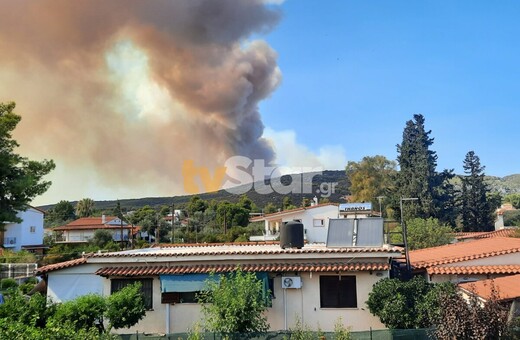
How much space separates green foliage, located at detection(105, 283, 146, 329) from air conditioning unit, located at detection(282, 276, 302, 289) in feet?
14.5

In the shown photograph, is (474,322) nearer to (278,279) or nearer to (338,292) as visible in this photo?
(338,292)

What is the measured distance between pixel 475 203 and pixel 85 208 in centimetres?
8564

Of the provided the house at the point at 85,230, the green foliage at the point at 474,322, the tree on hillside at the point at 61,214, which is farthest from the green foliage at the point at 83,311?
the tree on hillside at the point at 61,214

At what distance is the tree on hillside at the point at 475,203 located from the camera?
2095 inches

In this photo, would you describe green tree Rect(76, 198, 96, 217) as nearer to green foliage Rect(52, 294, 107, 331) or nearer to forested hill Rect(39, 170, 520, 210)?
forested hill Rect(39, 170, 520, 210)

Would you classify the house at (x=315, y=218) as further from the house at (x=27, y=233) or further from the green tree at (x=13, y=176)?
the house at (x=27, y=233)

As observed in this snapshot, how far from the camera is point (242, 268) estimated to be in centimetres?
1430

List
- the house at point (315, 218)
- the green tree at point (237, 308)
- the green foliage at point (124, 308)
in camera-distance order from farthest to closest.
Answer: the house at point (315, 218)
the green foliage at point (124, 308)
the green tree at point (237, 308)

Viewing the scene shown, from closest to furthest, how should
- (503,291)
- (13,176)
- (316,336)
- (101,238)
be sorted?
1. (316,336)
2. (503,291)
3. (13,176)
4. (101,238)

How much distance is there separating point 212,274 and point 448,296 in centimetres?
677

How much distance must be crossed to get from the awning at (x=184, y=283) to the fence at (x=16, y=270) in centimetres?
2311

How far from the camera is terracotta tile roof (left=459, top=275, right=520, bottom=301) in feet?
36.6

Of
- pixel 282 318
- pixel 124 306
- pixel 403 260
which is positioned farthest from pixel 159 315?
pixel 403 260

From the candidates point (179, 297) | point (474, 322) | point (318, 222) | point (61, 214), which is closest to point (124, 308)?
point (179, 297)
